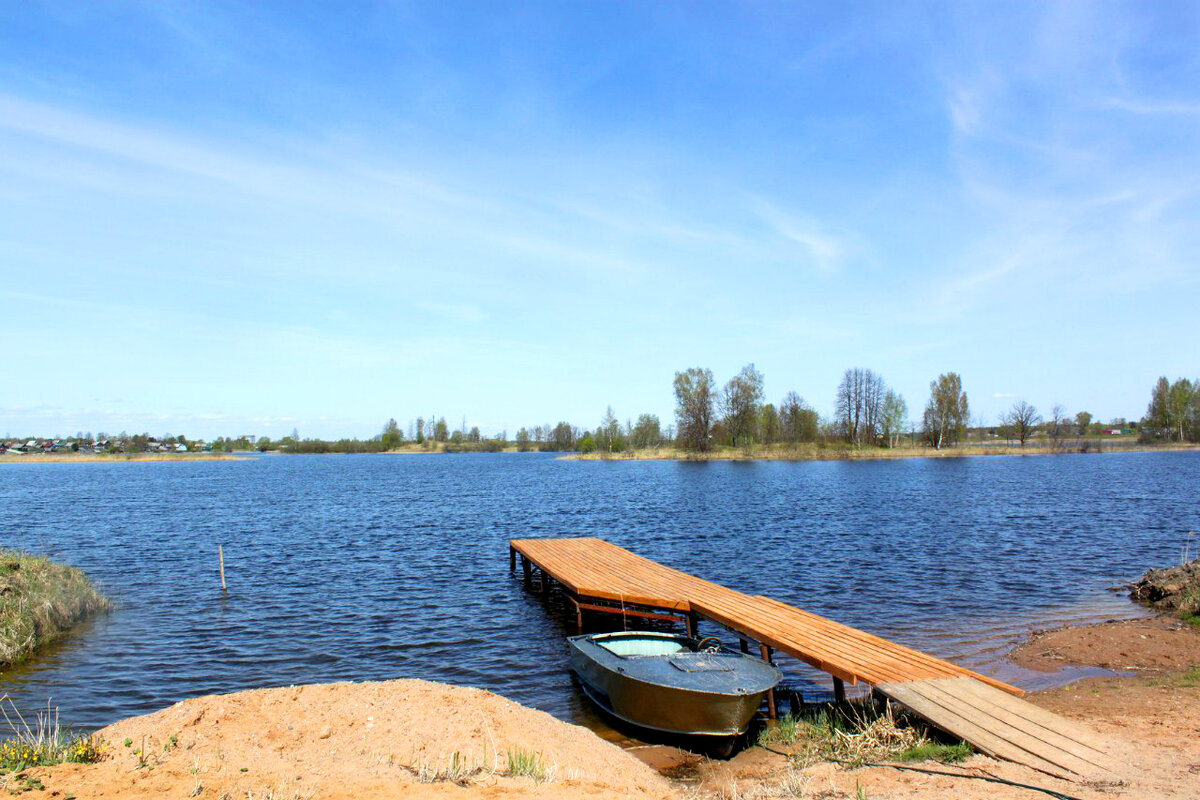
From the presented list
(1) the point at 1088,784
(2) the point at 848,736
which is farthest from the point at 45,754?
(1) the point at 1088,784

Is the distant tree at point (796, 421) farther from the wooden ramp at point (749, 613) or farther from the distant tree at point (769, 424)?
the wooden ramp at point (749, 613)

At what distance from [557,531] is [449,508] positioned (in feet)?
43.3

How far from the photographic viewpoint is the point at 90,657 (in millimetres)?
14641

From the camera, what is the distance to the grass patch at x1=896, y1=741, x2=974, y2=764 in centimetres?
777

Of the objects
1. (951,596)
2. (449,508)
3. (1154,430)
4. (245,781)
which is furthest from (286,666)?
(1154,430)

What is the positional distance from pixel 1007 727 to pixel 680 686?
4029 mm

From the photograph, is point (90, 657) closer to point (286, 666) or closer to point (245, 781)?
point (286, 666)

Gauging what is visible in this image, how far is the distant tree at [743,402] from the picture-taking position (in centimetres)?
11094

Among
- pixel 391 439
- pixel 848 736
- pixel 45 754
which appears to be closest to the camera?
pixel 45 754

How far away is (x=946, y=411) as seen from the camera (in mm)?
110875

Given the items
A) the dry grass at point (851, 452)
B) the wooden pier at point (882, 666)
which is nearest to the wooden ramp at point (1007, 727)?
the wooden pier at point (882, 666)

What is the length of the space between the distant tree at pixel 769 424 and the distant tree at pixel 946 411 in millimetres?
23389

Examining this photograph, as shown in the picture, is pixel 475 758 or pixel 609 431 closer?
pixel 475 758

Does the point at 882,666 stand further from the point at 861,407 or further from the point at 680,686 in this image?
the point at 861,407
